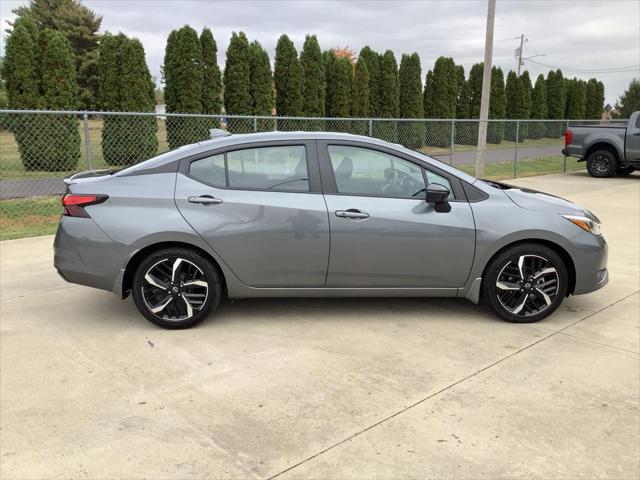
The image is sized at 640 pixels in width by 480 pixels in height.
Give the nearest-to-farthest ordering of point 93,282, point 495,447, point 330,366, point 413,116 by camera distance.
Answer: point 495,447 → point 330,366 → point 93,282 → point 413,116

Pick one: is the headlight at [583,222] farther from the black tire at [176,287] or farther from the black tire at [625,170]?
the black tire at [625,170]

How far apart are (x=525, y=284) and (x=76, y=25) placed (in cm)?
5134

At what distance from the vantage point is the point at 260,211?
13.4 ft

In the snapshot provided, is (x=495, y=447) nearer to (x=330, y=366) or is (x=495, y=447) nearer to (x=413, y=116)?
(x=330, y=366)

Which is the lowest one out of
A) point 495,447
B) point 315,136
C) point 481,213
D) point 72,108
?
point 495,447

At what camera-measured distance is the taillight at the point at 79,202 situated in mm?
4090

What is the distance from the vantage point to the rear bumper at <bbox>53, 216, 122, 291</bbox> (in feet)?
13.3

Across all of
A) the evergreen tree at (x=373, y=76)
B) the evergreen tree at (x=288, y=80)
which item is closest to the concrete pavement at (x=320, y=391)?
the evergreen tree at (x=288, y=80)

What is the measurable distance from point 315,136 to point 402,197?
85 cm

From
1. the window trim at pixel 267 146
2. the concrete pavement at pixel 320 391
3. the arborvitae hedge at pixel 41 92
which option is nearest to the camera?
the concrete pavement at pixel 320 391

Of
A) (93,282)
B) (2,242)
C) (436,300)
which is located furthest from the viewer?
(2,242)

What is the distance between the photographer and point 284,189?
419 cm

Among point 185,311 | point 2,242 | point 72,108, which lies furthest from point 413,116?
point 185,311

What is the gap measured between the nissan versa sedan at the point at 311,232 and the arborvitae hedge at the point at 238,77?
501 inches
